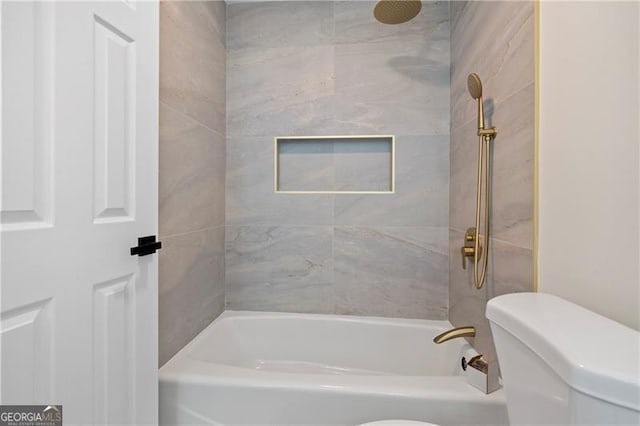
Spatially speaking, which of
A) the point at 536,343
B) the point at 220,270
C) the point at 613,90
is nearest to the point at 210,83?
the point at 220,270

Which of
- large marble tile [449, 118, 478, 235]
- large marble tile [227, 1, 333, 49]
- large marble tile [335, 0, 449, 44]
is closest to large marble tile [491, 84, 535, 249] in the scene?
large marble tile [449, 118, 478, 235]

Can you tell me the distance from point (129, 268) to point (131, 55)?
64 cm

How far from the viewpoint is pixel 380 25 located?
1.97 metres

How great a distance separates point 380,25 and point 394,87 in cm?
37

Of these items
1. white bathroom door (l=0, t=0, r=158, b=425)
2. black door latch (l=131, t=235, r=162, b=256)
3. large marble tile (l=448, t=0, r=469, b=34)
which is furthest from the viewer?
large marble tile (l=448, t=0, r=469, b=34)

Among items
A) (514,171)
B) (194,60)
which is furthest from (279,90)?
(514,171)

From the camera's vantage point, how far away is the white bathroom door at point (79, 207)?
2.28 feet

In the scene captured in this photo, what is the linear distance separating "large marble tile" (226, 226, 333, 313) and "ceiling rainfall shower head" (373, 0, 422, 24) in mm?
1139

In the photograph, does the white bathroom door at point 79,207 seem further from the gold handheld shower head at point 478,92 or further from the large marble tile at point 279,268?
the gold handheld shower head at point 478,92

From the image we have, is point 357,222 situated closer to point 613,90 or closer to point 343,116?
point 343,116

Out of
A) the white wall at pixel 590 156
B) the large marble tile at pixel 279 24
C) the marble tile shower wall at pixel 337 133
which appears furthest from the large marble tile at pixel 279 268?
the white wall at pixel 590 156

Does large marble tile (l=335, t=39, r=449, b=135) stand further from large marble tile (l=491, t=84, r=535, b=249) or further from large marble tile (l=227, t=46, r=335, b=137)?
large marble tile (l=491, t=84, r=535, b=249)

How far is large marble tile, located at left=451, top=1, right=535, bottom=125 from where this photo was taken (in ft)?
3.65

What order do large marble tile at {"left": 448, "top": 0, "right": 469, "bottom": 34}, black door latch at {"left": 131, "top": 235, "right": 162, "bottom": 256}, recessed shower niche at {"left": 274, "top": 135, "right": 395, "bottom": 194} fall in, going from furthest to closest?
1. recessed shower niche at {"left": 274, "top": 135, "right": 395, "bottom": 194}
2. large marble tile at {"left": 448, "top": 0, "right": 469, "bottom": 34}
3. black door latch at {"left": 131, "top": 235, "right": 162, "bottom": 256}
